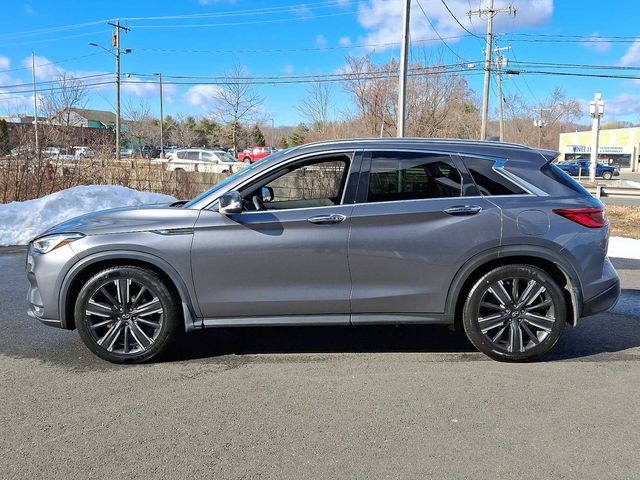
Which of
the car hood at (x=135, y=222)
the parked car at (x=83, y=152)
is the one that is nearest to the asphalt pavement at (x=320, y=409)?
the car hood at (x=135, y=222)

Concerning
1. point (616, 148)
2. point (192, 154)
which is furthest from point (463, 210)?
point (616, 148)

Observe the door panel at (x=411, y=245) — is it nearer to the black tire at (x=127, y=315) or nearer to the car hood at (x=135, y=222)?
the car hood at (x=135, y=222)

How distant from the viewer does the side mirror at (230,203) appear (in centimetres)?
404

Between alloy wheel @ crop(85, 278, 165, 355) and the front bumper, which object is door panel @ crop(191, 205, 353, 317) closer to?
alloy wheel @ crop(85, 278, 165, 355)

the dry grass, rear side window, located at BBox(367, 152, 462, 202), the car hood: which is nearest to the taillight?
rear side window, located at BBox(367, 152, 462, 202)

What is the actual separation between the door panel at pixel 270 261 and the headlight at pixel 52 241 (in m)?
0.99

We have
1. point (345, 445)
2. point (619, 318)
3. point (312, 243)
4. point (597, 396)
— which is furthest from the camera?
point (619, 318)

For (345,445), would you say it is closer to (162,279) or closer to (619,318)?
(162,279)

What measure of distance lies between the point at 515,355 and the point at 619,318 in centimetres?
212

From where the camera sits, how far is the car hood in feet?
13.6

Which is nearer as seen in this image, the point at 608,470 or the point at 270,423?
the point at 608,470

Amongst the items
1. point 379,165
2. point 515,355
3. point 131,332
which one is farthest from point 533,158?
point 131,332

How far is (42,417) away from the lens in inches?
134

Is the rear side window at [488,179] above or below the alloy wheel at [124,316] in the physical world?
above
